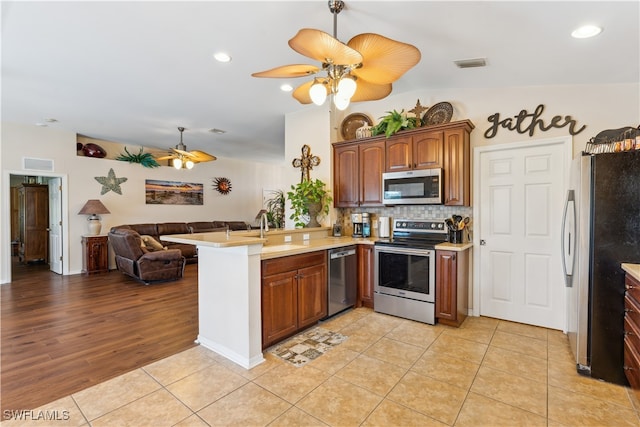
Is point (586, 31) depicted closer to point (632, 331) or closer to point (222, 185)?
point (632, 331)

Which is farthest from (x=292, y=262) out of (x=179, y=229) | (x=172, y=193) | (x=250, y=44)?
(x=172, y=193)

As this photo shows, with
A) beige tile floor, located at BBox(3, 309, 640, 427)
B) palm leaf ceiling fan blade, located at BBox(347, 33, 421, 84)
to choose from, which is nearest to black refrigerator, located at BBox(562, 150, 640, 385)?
beige tile floor, located at BBox(3, 309, 640, 427)

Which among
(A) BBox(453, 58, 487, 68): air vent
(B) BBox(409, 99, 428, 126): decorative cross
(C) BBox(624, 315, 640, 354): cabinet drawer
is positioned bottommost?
(C) BBox(624, 315, 640, 354): cabinet drawer

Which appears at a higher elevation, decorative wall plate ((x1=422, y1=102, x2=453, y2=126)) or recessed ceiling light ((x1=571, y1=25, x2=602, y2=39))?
recessed ceiling light ((x1=571, y1=25, x2=602, y2=39))

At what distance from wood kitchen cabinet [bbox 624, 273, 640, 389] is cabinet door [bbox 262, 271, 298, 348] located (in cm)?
249

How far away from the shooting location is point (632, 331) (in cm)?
203

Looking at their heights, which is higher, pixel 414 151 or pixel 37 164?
pixel 37 164

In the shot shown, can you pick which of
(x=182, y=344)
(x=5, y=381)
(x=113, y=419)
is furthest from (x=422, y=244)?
(x=5, y=381)

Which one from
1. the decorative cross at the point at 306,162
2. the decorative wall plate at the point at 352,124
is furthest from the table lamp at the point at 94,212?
the decorative wall plate at the point at 352,124

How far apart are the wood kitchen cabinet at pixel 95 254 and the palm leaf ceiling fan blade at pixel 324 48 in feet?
20.7

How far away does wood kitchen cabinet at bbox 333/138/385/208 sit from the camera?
4.05 meters

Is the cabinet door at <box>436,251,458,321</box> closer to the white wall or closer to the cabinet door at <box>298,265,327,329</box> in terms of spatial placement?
the cabinet door at <box>298,265,327,329</box>

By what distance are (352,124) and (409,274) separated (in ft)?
7.74

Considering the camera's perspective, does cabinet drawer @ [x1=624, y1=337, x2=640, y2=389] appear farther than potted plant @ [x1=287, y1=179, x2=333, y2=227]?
No
